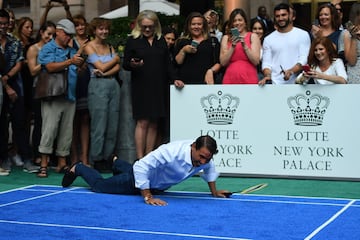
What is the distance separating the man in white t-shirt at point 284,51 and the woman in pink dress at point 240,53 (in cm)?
16

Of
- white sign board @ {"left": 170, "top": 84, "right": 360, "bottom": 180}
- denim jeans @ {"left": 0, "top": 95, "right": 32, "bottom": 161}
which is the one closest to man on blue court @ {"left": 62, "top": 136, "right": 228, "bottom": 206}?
white sign board @ {"left": 170, "top": 84, "right": 360, "bottom": 180}

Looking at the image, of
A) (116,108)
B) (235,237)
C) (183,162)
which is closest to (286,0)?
(116,108)

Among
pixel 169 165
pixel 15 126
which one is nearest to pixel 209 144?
pixel 169 165

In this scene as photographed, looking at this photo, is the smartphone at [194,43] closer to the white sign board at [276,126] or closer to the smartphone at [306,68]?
the white sign board at [276,126]

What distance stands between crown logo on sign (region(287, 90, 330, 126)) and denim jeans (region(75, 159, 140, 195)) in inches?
96.0

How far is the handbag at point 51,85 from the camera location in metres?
11.7

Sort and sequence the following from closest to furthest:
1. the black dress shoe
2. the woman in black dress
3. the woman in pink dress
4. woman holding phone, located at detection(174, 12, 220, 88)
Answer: the black dress shoe, the woman in pink dress, woman holding phone, located at detection(174, 12, 220, 88), the woman in black dress

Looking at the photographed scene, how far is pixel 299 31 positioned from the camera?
36.9ft

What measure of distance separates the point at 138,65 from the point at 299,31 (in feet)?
7.27

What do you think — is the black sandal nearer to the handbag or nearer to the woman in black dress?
the handbag

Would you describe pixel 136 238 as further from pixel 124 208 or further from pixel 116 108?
pixel 116 108

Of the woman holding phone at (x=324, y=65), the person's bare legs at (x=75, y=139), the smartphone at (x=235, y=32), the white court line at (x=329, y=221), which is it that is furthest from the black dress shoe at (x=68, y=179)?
the white court line at (x=329, y=221)

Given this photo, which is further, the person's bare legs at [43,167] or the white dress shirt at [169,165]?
the person's bare legs at [43,167]

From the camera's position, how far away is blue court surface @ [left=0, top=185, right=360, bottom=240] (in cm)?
761
